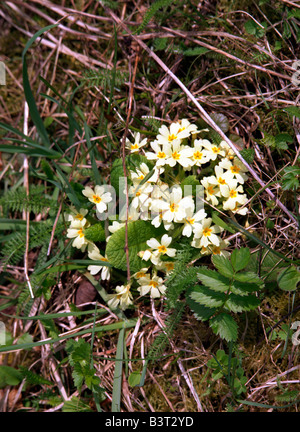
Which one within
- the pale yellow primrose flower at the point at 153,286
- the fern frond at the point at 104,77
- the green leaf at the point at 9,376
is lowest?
the green leaf at the point at 9,376

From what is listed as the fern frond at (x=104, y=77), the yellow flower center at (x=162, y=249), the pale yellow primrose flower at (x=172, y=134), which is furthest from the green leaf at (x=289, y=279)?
the fern frond at (x=104, y=77)

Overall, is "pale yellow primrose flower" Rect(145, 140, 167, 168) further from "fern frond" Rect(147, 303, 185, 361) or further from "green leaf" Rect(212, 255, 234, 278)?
"fern frond" Rect(147, 303, 185, 361)

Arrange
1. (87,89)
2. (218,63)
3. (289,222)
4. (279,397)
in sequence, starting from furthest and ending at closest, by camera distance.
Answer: (87,89), (218,63), (289,222), (279,397)

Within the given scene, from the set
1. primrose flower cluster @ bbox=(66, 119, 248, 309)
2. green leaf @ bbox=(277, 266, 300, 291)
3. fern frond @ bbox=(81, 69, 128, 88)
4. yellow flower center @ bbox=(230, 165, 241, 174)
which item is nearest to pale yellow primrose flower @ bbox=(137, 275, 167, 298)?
primrose flower cluster @ bbox=(66, 119, 248, 309)

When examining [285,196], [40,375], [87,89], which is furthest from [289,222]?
[40,375]

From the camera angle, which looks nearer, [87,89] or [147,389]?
[147,389]

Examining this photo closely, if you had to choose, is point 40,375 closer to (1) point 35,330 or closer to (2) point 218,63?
(1) point 35,330

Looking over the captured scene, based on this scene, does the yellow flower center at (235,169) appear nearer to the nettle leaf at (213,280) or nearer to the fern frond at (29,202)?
the nettle leaf at (213,280)
